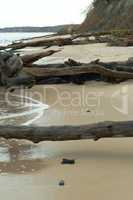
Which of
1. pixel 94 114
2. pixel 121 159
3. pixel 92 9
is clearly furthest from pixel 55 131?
pixel 92 9

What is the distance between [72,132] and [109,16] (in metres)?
24.9

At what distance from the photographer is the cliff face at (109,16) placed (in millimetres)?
26562

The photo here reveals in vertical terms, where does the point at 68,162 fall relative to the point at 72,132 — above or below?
below

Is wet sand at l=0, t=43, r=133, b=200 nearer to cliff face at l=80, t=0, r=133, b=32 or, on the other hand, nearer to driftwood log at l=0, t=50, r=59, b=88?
driftwood log at l=0, t=50, r=59, b=88

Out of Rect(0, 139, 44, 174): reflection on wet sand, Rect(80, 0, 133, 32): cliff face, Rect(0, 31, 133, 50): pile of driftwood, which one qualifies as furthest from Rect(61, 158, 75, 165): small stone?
Rect(80, 0, 133, 32): cliff face

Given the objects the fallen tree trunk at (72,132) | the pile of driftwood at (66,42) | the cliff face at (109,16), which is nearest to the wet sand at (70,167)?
the fallen tree trunk at (72,132)

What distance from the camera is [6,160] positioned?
469 centimetres

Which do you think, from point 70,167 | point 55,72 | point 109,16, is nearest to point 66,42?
point 55,72

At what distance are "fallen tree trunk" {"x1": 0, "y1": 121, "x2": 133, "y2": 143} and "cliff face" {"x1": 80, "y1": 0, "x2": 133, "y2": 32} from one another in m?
21.3

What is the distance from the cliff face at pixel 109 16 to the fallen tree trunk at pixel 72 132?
2128 centimetres

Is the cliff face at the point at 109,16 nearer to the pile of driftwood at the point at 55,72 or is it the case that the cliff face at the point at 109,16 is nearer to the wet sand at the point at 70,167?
the pile of driftwood at the point at 55,72

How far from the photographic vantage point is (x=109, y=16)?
1138 inches

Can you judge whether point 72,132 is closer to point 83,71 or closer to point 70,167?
point 70,167

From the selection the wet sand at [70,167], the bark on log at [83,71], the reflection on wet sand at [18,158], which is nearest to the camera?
the wet sand at [70,167]
